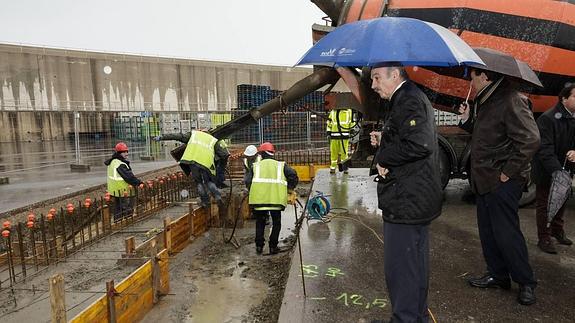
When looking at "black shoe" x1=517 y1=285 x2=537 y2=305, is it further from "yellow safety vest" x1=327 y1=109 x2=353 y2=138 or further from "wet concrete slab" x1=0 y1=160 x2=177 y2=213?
"wet concrete slab" x1=0 y1=160 x2=177 y2=213

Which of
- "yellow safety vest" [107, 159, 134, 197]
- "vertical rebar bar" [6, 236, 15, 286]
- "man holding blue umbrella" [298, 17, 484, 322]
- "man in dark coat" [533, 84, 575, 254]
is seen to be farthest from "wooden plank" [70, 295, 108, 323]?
"yellow safety vest" [107, 159, 134, 197]

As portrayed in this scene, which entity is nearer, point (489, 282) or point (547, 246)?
point (489, 282)

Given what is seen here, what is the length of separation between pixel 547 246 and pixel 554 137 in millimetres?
1116

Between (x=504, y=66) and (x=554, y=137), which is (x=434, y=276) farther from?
(x=504, y=66)

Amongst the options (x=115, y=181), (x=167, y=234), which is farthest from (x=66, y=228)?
(x=167, y=234)

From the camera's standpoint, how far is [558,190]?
12.0 ft

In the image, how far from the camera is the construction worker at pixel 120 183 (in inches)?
304

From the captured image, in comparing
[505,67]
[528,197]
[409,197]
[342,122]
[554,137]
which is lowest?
[528,197]

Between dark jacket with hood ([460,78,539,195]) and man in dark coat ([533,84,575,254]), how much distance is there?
102 cm

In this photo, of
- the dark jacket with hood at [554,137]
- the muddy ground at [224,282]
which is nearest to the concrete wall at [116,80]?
the muddy ground at [224,282]

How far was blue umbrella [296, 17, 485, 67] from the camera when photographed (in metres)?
2.25

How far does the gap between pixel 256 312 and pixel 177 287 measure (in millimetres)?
1376

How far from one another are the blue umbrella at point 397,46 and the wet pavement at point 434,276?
1.81m

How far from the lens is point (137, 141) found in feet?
76.5
